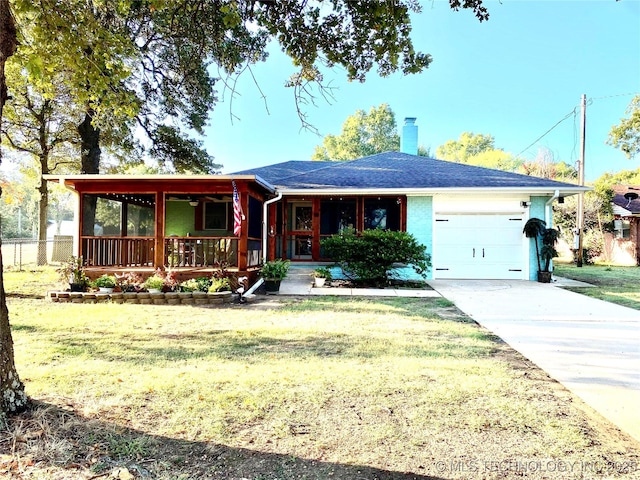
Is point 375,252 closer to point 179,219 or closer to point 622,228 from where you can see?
point 179,219

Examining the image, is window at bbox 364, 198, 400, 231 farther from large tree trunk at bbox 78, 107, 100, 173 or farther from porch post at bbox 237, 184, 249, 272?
large tree trunk at bbox 78, 107, 100, 173

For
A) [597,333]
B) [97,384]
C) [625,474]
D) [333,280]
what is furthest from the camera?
[333,280]

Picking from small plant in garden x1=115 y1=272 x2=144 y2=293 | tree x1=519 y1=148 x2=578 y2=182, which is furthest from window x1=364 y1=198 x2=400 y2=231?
tree x1=519 y1=148 x2=578 y2=182

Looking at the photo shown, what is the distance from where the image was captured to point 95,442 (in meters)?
2.51

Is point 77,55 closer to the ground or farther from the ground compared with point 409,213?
farther from the ground

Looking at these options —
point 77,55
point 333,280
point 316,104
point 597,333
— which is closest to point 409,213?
point 333,280

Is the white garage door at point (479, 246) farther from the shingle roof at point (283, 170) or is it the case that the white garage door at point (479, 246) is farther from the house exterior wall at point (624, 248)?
the house exterior wall at point (624, 248)

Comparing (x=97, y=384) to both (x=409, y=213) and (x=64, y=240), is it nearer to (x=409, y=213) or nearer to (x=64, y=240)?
(x=409, y=213)

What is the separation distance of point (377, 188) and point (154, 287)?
650 centimetres

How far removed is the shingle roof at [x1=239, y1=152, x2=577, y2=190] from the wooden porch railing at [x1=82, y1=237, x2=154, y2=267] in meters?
4.27

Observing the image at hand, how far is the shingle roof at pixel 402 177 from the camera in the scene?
1138cm

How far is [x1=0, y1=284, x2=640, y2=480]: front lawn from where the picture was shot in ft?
7.47

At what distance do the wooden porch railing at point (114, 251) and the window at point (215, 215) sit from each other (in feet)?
12.8

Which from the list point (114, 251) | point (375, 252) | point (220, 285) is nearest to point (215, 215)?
point (114, 251)
